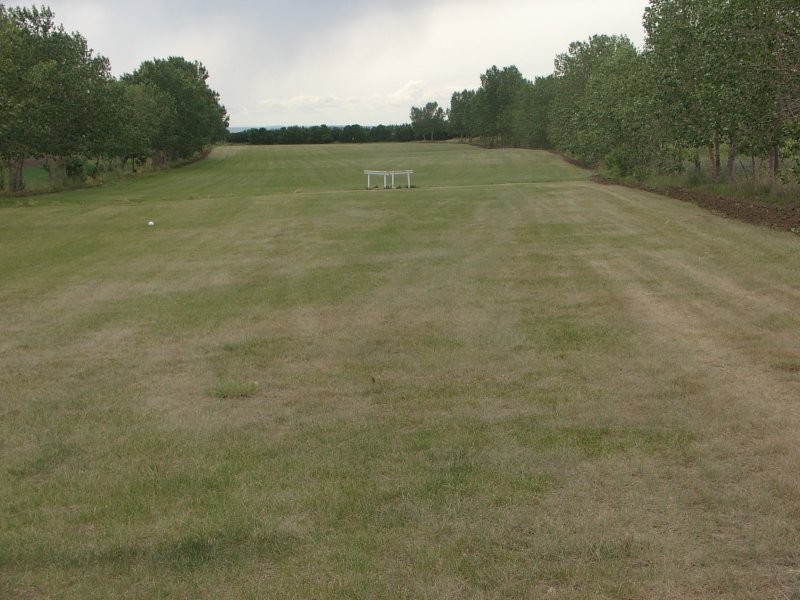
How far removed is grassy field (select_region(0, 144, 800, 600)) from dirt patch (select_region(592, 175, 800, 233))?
2.94 metres

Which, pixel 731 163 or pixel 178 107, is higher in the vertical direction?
pixel 178 107

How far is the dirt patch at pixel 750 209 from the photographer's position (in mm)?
16125

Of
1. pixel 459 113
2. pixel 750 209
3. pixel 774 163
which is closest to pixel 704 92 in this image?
pixel 774 163

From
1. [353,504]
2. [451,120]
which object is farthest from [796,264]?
[451,120]

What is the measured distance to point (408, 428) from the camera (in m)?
5.71

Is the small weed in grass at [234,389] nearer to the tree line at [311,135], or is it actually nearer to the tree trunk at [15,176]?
the tree trunk at [15,176]

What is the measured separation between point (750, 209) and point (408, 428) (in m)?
15.4

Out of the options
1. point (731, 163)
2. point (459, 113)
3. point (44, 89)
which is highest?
point (459, 113)

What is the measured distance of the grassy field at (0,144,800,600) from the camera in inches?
151

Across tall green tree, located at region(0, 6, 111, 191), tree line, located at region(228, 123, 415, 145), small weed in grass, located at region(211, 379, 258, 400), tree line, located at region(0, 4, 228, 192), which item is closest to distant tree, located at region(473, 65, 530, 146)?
tree line, located at region(228, 123, 415, 145)

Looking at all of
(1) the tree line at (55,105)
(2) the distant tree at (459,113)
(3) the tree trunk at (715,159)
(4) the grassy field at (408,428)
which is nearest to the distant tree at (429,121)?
(2) the distant tree at (459,113)

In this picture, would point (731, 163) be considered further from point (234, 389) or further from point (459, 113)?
point (459, 113)

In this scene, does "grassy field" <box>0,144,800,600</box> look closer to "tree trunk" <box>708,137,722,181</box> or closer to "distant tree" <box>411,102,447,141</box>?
"tree trunk" <box>708,137,722,181</box>

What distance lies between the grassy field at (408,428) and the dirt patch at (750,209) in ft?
9.65
